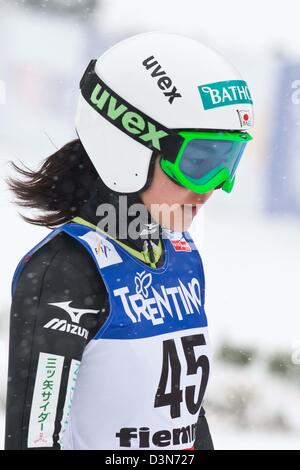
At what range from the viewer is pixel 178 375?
2420 mm

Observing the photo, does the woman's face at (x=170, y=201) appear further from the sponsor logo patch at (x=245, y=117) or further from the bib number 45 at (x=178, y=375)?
the bib number 45 at (x=178, y=375)

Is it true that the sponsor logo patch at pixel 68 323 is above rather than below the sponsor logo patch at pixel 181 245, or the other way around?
below

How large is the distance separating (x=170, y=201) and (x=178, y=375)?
538mm

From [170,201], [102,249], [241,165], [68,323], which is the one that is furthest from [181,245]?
[241,165]

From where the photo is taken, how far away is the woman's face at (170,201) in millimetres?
2428

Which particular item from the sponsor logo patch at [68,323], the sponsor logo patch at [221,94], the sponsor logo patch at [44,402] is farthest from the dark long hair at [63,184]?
the sponsor logo patch at [44,402]

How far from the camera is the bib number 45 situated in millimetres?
2377

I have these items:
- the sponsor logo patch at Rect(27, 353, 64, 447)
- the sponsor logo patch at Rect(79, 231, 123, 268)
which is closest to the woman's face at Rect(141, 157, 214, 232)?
the sponsor logo patch at Rect(79, 231, 123, 268)

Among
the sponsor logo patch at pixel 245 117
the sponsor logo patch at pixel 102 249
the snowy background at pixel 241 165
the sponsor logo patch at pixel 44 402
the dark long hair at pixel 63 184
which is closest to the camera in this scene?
the sponsor logo patch at pixel 44 402

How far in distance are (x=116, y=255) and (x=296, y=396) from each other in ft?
17.3

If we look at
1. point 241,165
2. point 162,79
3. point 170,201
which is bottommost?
point 170,201

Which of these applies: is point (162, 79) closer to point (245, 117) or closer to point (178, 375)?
point (245, 117)

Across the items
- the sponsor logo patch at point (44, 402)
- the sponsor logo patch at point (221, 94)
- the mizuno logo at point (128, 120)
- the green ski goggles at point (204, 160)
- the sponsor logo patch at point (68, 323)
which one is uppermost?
the sponsor logo patch at point (221, 94)

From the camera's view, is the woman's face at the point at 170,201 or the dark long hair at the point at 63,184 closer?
the woman's face at the point at 170,201
